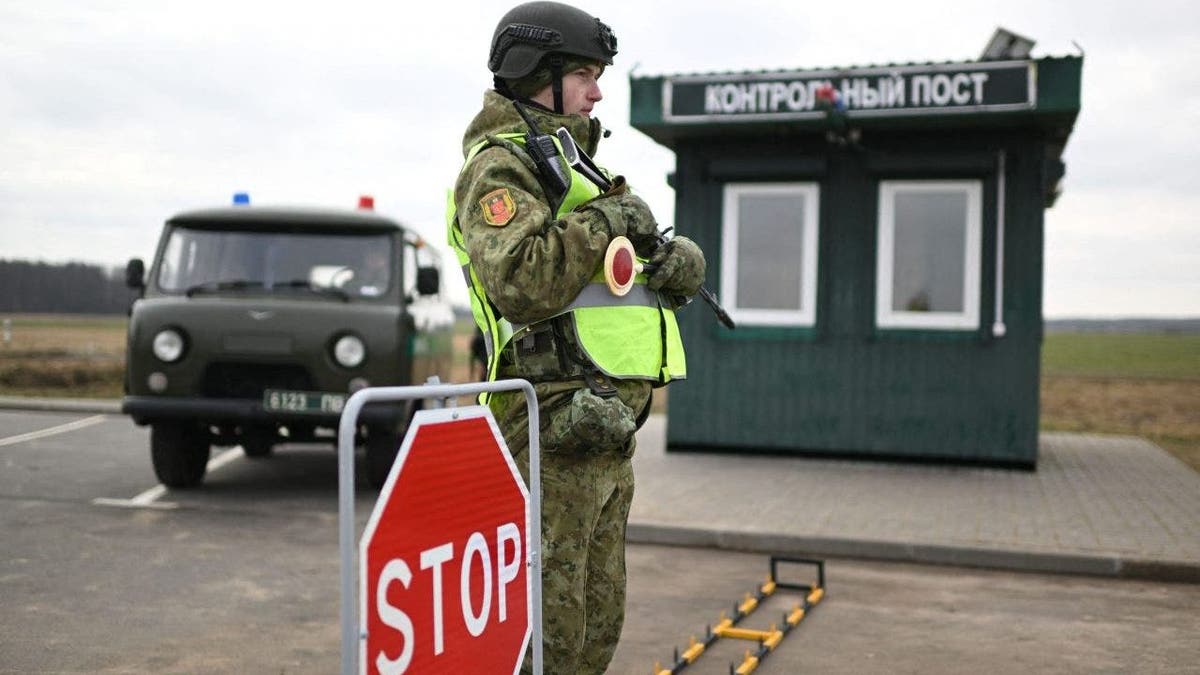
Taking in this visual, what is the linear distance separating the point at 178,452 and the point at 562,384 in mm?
6815

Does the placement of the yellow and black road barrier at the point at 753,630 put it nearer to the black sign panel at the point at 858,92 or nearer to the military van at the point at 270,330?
the military van at the point at 270,330

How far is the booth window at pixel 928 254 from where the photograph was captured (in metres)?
10.8

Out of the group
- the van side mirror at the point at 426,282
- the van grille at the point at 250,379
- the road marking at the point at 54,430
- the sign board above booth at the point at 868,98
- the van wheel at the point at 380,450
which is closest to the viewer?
the van grille at the point at 250,379

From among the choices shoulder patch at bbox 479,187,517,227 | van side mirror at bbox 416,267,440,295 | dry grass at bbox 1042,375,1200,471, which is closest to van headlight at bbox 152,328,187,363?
van side mirror at bbox 416,267,440,295

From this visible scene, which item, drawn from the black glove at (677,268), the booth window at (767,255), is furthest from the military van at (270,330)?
the black glove at (677,268)

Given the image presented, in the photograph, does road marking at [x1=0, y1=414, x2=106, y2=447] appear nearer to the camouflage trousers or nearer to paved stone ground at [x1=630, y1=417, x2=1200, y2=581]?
paved stone ground at [x1=630, y1=417, x2=1200, y2=581]

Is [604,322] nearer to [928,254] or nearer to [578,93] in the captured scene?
[578,93]

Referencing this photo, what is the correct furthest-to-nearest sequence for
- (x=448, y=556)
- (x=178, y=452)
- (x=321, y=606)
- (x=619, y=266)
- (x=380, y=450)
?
(x=178, y=452) → (x=380, y=450) → (x=321, y=606) → (x=619, y=266) → (x=448, y=556)

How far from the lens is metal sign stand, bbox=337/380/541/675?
7.29 feet

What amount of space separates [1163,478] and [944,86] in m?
3.95

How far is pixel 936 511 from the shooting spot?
8.38 meters

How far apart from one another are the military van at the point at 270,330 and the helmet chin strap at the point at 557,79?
5351 mm

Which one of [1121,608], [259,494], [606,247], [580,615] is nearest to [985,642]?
[1121,608]

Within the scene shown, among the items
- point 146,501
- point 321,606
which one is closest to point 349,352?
point 146,501
